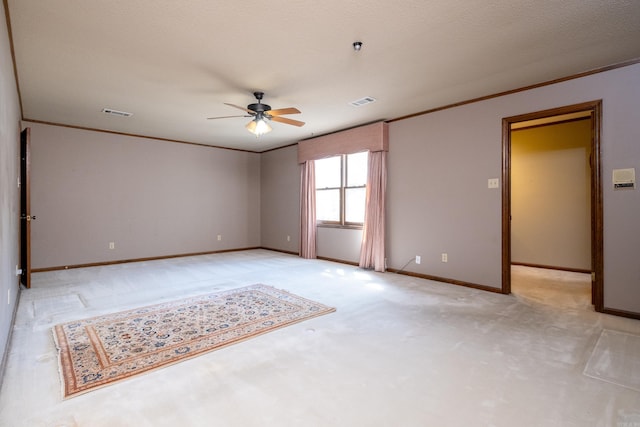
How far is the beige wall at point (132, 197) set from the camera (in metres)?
5.36

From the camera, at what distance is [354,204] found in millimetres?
5988

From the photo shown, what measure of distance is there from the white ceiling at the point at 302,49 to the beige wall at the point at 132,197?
51.7 inches

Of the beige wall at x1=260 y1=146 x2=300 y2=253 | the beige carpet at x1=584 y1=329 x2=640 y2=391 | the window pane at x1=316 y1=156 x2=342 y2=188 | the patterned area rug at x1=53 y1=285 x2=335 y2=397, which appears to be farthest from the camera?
the beige wall at x1=260 y1=146 x2=300 y2=253

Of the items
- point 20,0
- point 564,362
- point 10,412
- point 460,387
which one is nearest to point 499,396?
point 460,387

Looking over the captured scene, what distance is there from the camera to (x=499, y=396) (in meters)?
1.82

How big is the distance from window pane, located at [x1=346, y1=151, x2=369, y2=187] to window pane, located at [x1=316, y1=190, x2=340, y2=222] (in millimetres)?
438

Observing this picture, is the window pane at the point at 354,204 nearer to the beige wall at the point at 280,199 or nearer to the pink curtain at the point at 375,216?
the pink curtain at the point at 375,216

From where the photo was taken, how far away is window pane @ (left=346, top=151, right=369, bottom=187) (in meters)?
5.76

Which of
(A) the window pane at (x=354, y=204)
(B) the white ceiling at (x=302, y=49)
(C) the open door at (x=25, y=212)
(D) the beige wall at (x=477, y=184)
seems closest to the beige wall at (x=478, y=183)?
(D) the beige wall at (x=477, y=184)

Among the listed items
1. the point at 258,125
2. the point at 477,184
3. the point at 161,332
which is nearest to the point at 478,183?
the point at 477,184

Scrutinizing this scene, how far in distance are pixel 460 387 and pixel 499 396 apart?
0.21 m

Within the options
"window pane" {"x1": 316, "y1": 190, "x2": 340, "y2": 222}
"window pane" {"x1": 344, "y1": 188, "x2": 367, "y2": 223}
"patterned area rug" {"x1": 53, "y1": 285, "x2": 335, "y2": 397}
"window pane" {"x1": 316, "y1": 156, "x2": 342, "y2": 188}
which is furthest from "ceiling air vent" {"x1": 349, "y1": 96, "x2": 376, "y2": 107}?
"patterned area rug" {"x1": 53, "y1": 285, "x2": 335, "y2": 397}

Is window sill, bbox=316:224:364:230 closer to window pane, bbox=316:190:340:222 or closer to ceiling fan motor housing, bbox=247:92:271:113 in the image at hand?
window pane, bbox=316:190:340:222

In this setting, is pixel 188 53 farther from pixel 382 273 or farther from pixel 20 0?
pixel 382 273
